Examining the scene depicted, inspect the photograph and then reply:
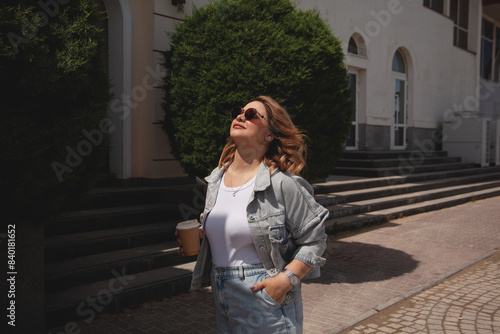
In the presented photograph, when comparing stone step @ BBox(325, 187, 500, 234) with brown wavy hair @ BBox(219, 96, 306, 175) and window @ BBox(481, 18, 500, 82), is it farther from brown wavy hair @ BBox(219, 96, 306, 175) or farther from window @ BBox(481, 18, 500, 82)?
window @ BBox(481, 18, 500, 82)

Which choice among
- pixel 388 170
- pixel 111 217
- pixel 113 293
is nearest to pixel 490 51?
pixel 388 170

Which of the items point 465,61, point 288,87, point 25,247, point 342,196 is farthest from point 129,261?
point 465,61

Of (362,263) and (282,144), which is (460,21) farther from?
(282,144)

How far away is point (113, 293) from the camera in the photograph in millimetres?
4148

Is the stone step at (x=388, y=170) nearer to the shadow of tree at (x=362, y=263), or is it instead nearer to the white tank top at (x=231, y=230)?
the shadow of tree at (x=362, y=263)

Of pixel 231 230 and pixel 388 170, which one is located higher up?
pixel 231 230

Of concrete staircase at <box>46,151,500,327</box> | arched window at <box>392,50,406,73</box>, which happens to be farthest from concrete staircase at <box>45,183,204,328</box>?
arched window at <box>392,50,406,73</box>

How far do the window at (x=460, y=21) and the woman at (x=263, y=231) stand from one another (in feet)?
61.2

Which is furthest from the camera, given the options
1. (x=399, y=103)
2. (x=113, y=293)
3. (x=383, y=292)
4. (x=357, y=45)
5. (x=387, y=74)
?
(x=399, y=103)

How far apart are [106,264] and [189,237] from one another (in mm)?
2530

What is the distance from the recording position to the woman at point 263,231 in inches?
79.6

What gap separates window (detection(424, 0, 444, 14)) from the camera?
16203 mm

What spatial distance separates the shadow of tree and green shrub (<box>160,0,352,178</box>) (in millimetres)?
1256

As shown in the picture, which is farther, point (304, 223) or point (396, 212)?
point (396, 212)
